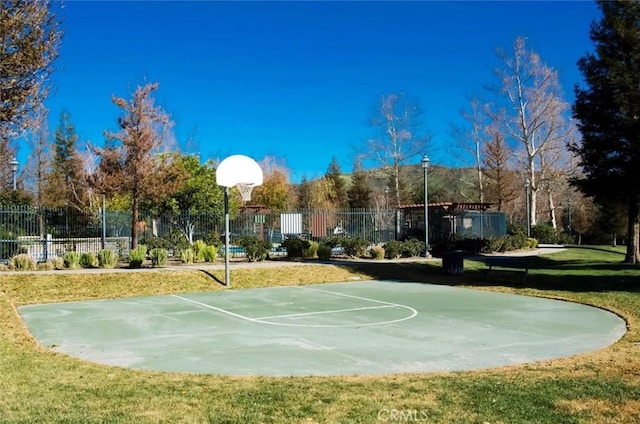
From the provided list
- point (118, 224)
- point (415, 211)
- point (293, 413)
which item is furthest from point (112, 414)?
point (415, 211)

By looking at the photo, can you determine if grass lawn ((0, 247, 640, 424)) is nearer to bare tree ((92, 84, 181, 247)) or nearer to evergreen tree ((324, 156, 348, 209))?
bare tree ((92, 84, 181, 247))

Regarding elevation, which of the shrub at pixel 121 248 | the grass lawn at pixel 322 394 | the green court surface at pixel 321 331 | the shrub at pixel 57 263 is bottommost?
the green court surface at pixel 321 331

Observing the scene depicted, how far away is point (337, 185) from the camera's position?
69625 millimetres

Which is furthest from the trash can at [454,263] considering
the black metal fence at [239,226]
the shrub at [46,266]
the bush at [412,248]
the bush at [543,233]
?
the bush at [543,233]

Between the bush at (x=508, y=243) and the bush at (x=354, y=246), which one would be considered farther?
the bush at (x=508, y=243)

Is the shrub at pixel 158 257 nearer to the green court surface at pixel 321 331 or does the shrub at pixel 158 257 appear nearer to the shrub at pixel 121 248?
the shrub at pixel 121 248

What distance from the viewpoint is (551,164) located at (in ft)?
149

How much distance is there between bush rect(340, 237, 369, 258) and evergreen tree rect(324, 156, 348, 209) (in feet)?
126

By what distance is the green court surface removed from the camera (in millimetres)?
7633

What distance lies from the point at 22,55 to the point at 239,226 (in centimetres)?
2407

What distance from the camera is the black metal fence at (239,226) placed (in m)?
23.8

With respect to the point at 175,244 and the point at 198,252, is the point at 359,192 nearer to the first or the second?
the point at 175,244

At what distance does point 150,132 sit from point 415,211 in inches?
741

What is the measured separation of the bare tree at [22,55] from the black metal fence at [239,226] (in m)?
15.0
